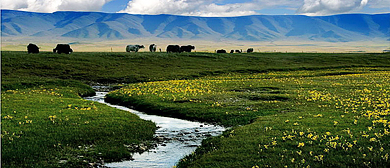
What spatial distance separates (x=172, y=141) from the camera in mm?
20844

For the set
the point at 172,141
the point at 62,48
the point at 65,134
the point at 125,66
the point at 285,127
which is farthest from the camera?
the point at 62,48

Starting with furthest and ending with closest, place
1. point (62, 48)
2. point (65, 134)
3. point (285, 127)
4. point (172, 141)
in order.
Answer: point (62, 48) < point (172, 141) < point (285, 127) < point (65, 134)

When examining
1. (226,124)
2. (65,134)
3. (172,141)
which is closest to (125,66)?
(226,124)

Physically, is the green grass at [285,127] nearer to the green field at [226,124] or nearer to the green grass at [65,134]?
the green field at [226,124]

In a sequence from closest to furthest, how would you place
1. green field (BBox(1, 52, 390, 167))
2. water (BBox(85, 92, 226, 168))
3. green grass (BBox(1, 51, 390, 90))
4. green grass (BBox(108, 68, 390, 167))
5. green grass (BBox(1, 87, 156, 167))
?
green grass (BBox(108, 68, 390, 167)) → green field (BBox(1, 52, 390, 167)) → green grass (BBox(1, 87, 156, 167)) → water (BBox(85, 92, 226, 168)) → green grass (BBox(1, 51, 390, 90))

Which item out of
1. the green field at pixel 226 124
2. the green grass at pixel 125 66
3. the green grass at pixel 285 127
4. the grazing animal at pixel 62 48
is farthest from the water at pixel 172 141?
the grazing animal at pixel 62 48

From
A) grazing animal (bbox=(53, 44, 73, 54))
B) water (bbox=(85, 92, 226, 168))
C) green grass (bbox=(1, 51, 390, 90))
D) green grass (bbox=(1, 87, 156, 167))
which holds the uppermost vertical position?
grazing animal (bbox=(53, 44, 73, 54))

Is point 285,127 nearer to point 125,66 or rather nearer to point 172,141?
point 172,141

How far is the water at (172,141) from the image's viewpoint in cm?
1719

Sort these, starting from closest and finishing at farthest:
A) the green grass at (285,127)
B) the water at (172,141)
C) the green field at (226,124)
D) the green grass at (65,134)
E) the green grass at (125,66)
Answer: the green grass at (285,127) < the green field at (226,124) < the green grass at (65,134) < the water at (172,141) < the green grass at (125,66)

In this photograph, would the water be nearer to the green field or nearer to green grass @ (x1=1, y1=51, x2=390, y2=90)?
the green field

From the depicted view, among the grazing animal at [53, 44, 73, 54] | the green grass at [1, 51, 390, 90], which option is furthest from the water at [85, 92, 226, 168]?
the grazing animal at [53, 44, 73, 54]

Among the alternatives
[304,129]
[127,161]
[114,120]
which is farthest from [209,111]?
[127,161]

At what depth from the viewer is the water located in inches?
677
